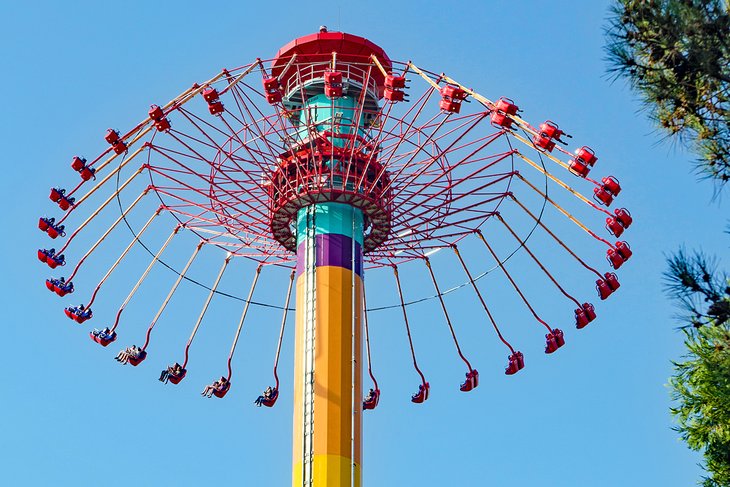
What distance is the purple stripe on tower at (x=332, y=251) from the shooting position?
4966 centimetres

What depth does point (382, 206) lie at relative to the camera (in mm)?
50469

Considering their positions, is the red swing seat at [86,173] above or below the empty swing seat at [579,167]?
above

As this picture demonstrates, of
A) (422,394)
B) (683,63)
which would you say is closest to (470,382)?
(422,394)

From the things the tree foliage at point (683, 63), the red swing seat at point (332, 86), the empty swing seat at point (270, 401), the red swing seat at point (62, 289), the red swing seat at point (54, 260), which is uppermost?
the red swing seat at point (54, 260)

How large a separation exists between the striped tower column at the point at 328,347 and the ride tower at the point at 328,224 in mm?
37

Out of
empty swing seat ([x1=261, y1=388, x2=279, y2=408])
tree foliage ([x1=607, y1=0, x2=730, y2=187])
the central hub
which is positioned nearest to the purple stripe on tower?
the central hub

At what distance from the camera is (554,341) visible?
173 feet

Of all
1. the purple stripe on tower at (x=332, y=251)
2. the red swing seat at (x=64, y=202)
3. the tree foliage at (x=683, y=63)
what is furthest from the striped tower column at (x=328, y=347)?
the tree foliage at (x=683, y=63)

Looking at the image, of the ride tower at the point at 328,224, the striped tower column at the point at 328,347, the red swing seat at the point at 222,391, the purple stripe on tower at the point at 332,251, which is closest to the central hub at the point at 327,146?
the ride tower at the point at 328,224

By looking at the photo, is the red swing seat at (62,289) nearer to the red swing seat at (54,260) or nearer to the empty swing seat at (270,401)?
the red swing seat at (54,260)

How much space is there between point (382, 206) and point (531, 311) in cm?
771

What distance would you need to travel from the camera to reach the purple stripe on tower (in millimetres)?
49656

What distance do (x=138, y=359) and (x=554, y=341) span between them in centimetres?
1648

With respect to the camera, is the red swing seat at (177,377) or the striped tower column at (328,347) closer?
the striped tower column at (328,347)
